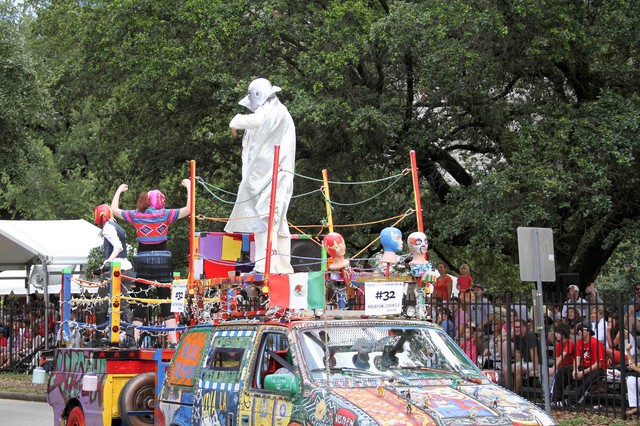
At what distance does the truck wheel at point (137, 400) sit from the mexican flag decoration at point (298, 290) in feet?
9.44

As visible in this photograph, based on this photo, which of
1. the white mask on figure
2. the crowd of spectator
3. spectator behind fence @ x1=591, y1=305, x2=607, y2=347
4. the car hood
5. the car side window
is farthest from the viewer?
spectator behind fence @ x1=591, y1=305, x2=607, y2=347

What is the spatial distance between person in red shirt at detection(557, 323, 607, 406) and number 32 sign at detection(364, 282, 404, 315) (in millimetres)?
6625

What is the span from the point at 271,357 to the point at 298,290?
60 cm

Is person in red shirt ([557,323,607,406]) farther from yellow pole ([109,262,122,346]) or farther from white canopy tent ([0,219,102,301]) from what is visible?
white canopy tent ([0,219,102,301])

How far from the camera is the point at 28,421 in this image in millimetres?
16594

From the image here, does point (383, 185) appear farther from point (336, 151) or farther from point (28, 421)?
point (28, 421)

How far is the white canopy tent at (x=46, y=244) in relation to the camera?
2569 centimetres

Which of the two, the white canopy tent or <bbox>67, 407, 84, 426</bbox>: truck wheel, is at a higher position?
the white canopy tent

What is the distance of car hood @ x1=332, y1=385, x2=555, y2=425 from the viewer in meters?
7.30

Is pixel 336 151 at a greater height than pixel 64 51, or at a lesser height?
lesser

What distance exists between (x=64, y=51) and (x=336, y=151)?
9.61m

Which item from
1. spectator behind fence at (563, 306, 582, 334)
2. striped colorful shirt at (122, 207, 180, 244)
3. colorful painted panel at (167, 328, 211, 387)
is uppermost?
striped colorful shirt at (122, 207, 180, 244)

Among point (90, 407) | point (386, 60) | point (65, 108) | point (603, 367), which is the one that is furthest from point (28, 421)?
point (65, 108)

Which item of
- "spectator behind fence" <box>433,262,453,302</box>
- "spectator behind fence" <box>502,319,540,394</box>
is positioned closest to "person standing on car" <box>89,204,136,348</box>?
"spectator behind fence" <box>502,319,540,394</box>
